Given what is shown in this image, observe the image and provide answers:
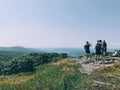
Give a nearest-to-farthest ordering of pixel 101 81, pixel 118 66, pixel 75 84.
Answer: pixel 75 84, pixel 101 81, pixel 118 66

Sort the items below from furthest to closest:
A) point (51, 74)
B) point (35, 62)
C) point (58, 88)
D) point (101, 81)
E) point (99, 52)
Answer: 1. point (35, 62)
2. point (99, 52)
3. point (51, 74)
4. point (101, 81)
5. point (58, 88)

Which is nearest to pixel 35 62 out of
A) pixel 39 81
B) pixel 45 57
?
pixel 45 57

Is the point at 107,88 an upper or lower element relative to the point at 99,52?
lower

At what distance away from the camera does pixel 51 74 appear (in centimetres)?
3503

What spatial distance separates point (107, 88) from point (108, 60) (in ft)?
67.6

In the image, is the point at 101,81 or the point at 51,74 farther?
the point at 51,74

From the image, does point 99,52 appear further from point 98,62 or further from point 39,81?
point 39,81

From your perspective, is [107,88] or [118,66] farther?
[118,66]

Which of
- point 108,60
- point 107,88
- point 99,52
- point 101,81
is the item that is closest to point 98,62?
point 108,60

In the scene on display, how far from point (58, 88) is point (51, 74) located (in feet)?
29.6

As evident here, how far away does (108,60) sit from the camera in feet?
155

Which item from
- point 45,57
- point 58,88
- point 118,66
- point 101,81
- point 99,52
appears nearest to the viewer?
point 58,88

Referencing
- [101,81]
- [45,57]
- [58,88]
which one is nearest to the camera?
[58,88]

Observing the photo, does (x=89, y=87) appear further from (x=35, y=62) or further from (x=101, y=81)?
(x=35, y=62)
